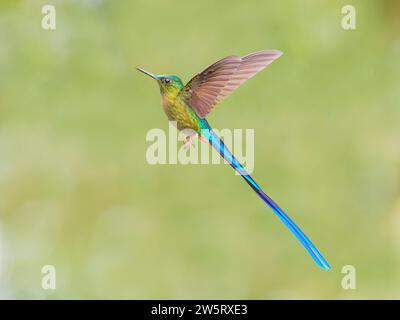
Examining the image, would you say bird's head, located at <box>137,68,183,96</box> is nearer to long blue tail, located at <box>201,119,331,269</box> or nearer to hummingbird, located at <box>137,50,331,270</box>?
hummingbird, located at <box>137,50,331,270</box>

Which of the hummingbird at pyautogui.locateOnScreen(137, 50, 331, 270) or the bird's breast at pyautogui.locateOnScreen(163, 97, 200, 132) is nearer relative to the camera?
the hummingbird at pyautogui.locateOnScreen(137, 50, 331, 270)

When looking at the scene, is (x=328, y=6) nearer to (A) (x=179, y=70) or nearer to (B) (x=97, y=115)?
(A) (x=179, y=70)

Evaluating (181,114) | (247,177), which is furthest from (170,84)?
(247,177)

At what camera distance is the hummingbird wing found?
3.75ft

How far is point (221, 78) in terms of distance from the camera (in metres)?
1.18

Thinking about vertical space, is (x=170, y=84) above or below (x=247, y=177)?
above

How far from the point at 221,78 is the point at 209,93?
0.05 m

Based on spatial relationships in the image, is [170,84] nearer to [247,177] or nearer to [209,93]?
[209,93]

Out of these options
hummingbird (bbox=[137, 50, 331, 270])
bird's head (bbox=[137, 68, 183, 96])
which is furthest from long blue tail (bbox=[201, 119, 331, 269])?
bird's head (bbox=[137, 68, 183, 96])

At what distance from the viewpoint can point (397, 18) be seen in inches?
67.0

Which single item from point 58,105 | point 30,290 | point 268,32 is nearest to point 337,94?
point 268,32

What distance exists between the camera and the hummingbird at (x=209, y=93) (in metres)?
1.15

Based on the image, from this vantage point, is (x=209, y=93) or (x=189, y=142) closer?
(x=209, y=93)

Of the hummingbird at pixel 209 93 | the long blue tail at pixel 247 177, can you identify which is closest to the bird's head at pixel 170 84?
the hummingbird at pixel 209 93
